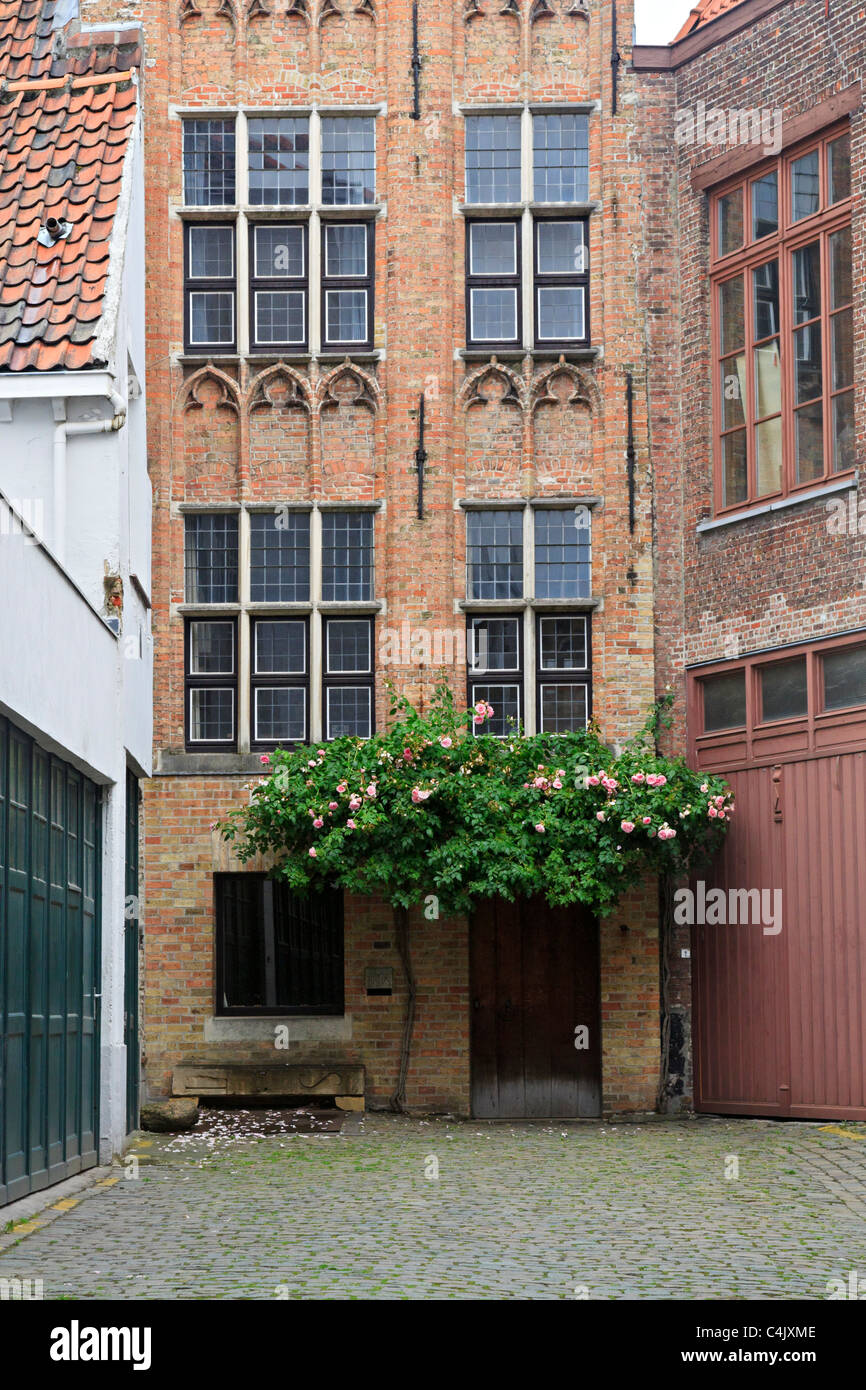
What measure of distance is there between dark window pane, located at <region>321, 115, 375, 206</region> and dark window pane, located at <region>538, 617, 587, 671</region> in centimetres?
471

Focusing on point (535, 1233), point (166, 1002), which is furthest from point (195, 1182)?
point (166, 1002)

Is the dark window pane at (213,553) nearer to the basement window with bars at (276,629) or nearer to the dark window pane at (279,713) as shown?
the basement window with bars at (276,629)

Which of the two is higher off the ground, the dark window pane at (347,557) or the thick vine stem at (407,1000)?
the dark window pane at (347,557)

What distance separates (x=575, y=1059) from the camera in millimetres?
17562

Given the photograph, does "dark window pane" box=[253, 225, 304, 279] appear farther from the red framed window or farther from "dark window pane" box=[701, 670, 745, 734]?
"dark window pane" box=[701, 670, 745, 734]

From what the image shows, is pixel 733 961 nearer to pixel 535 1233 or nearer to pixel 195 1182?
pixel 195 1182

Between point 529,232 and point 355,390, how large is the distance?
2.38 m

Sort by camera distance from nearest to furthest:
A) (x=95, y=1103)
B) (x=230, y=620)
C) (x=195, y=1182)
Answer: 1. (x=195, y=1182)
2. (x=95, y=1103)
3. (x=230, y=620)

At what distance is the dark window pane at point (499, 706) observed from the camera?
17797 millimetres

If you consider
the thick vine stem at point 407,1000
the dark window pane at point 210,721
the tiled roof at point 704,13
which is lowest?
the thick vine stem at point 407,1000

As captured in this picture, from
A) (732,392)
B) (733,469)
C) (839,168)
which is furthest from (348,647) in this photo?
(839,168)

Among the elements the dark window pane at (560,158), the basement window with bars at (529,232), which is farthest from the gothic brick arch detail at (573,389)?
the dark window pane at (560,158)

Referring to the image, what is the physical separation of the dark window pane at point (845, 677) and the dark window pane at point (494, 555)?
342 cm

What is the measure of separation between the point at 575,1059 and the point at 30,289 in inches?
346
